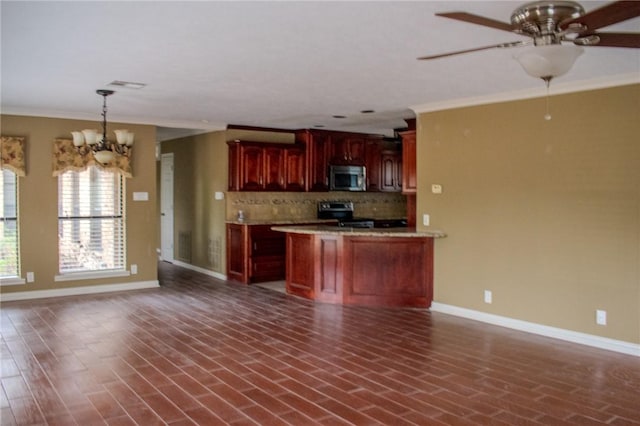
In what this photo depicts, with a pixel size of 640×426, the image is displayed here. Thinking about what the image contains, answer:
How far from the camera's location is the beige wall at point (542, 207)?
4.66 metres

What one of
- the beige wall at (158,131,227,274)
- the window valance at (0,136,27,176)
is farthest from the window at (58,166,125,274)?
the beige wall at (158,131,227,274)

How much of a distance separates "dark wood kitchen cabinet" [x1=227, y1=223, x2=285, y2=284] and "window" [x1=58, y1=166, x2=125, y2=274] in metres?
1.61

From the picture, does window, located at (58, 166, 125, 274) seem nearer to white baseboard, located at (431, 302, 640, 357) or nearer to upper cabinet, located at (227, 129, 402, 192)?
upper cabinet, located at (227, 129, 402, 192)

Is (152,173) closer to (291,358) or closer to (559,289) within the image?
(291,358)

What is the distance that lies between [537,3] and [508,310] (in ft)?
11.8

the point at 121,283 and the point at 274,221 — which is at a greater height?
the point at 274,221

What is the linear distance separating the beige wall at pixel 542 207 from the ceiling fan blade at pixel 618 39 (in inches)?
80.4

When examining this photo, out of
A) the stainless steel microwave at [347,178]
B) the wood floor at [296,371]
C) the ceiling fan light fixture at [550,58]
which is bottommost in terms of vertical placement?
the wood floor at [296,371]

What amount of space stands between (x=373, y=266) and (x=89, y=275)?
3.85 metres

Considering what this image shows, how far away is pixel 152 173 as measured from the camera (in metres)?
7.73

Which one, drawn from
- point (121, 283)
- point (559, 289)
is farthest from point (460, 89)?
point (121, 283)

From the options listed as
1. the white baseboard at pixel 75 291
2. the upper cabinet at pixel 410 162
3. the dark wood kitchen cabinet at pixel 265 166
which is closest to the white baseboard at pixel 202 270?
the white baseboard at pixel 75 291

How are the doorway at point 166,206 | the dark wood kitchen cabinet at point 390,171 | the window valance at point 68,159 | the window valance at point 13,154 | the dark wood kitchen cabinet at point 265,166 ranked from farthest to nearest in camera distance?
the doorway at point 166,206
the dark wood kitchen cabinet at point 390,171
the dark wood kitchen cabinet at point 265,166
the window valance at point 68,159
the window valance at point 13,154

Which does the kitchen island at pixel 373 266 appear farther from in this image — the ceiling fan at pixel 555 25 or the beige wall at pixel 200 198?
the ceiling fan at pixel 555 25
